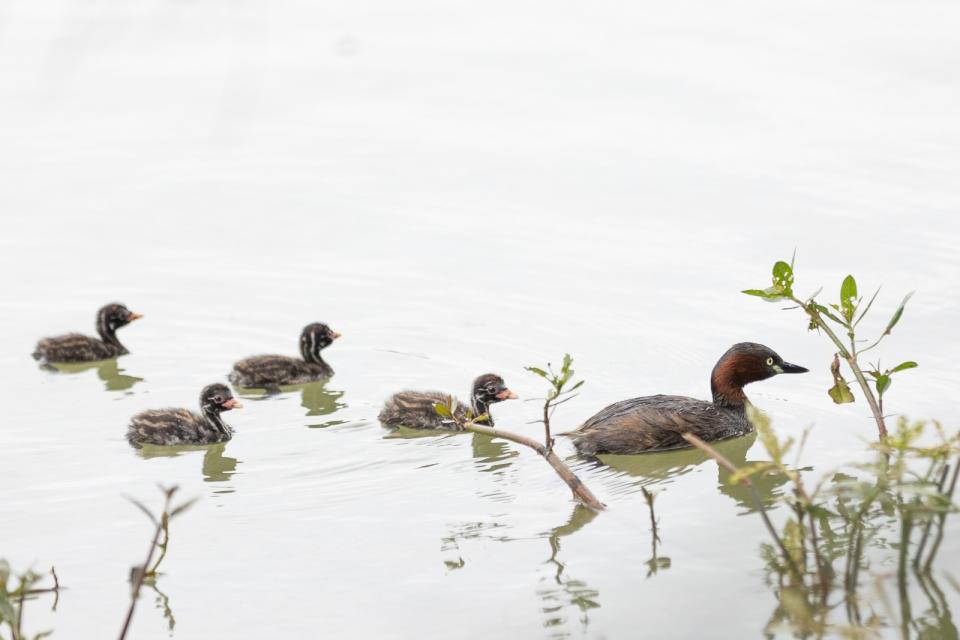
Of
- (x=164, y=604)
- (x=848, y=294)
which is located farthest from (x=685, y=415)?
(x=164, y=604)

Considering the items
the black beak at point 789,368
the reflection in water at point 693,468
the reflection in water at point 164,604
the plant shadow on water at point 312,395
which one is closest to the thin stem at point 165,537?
the reflection in water at point 164,604

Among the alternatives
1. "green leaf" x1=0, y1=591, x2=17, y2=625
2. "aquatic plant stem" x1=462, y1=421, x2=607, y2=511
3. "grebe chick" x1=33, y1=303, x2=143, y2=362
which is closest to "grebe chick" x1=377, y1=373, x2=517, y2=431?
"aquatic plant stem" x1=462, y1=421, x2=607, y2=511

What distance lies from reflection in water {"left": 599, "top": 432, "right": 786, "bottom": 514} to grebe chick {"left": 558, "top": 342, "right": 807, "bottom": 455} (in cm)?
7

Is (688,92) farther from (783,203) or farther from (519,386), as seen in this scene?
(519,386)

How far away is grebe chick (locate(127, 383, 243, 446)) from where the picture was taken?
8.12 meters

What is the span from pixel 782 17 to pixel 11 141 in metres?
6.32

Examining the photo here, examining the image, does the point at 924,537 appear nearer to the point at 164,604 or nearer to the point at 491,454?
the point at 164,604

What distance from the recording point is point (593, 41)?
522 inches

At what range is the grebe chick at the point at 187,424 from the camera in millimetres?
8117

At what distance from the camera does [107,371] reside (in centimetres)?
951

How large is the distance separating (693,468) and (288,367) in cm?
287

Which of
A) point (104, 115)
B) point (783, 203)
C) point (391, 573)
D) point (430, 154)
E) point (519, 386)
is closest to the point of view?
point (391, 573)

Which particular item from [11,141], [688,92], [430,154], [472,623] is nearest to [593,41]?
[688,92]

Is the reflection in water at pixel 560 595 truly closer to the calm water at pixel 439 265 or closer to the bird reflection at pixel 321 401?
the calm water at pixel 439 265
